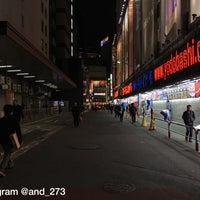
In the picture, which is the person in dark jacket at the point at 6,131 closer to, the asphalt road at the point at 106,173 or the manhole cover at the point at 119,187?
the asphalt road at the point at 106,173

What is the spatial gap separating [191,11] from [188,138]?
8.37 metres

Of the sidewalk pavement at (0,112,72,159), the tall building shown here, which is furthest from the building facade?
the tall building

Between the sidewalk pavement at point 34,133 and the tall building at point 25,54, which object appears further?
the tall building at point 25,54

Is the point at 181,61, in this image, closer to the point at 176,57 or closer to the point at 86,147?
the point at 176,57

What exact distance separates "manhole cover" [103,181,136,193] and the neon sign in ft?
31.7

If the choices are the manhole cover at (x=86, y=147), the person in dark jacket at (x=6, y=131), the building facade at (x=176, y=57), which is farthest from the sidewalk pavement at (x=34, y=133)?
the building facade at (x=176, y=57)

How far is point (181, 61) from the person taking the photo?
1805 cm

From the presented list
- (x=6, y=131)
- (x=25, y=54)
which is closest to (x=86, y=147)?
(x=6, y=131)

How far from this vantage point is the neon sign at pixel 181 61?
15.4 metres

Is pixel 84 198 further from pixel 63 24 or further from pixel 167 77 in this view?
pixel 63 24

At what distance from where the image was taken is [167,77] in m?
21.4

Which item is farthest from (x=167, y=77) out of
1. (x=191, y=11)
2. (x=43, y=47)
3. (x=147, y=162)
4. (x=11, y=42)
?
(x=43, y=47)

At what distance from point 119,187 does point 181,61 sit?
1285 cm

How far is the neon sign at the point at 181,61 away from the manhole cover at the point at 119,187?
9662mm
